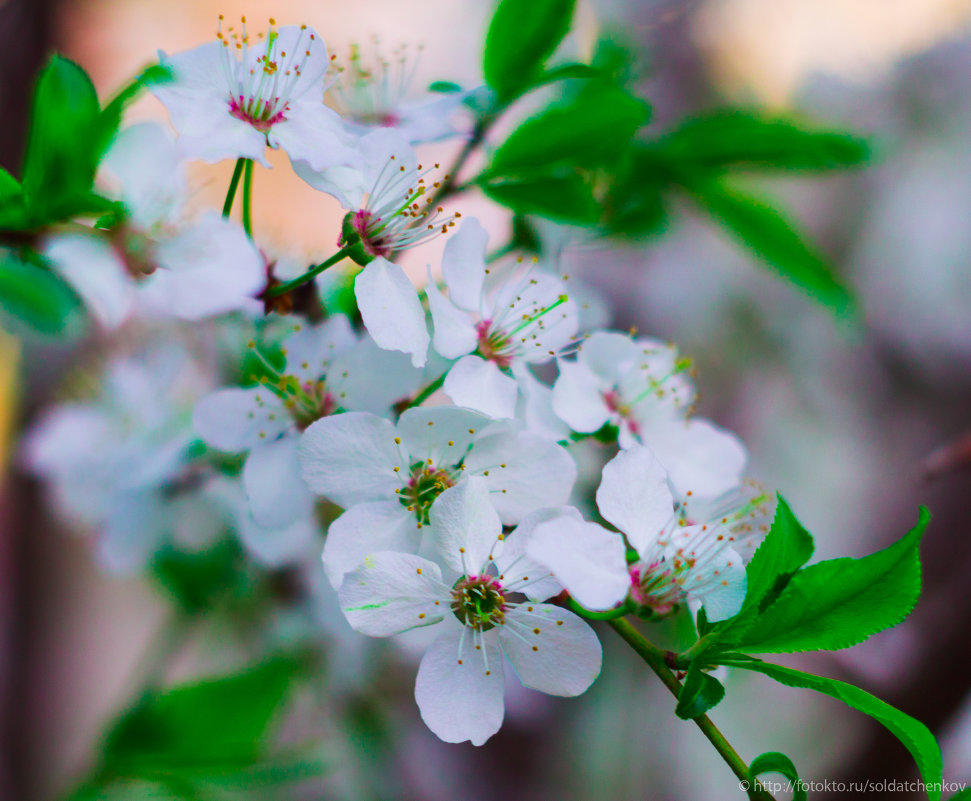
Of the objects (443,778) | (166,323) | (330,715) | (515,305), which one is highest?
(515,305)

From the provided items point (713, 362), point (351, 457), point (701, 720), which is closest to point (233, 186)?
point (351, 457)

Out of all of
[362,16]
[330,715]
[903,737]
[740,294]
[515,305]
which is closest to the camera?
[903,737]

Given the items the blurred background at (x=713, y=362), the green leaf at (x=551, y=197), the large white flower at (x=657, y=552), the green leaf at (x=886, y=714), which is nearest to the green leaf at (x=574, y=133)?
the green leaf at (x=551, y=197)

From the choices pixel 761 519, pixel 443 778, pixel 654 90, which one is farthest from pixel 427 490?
pixel 654 90

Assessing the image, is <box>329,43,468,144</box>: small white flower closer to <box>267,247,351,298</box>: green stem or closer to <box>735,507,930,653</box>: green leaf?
<box>267,247,351,298</box>: green stem

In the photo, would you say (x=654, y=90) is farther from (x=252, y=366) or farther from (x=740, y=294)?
(x=252, y=366)

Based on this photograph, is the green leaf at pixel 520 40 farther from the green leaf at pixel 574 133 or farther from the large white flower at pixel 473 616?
the large white flower at pixel 473 616
